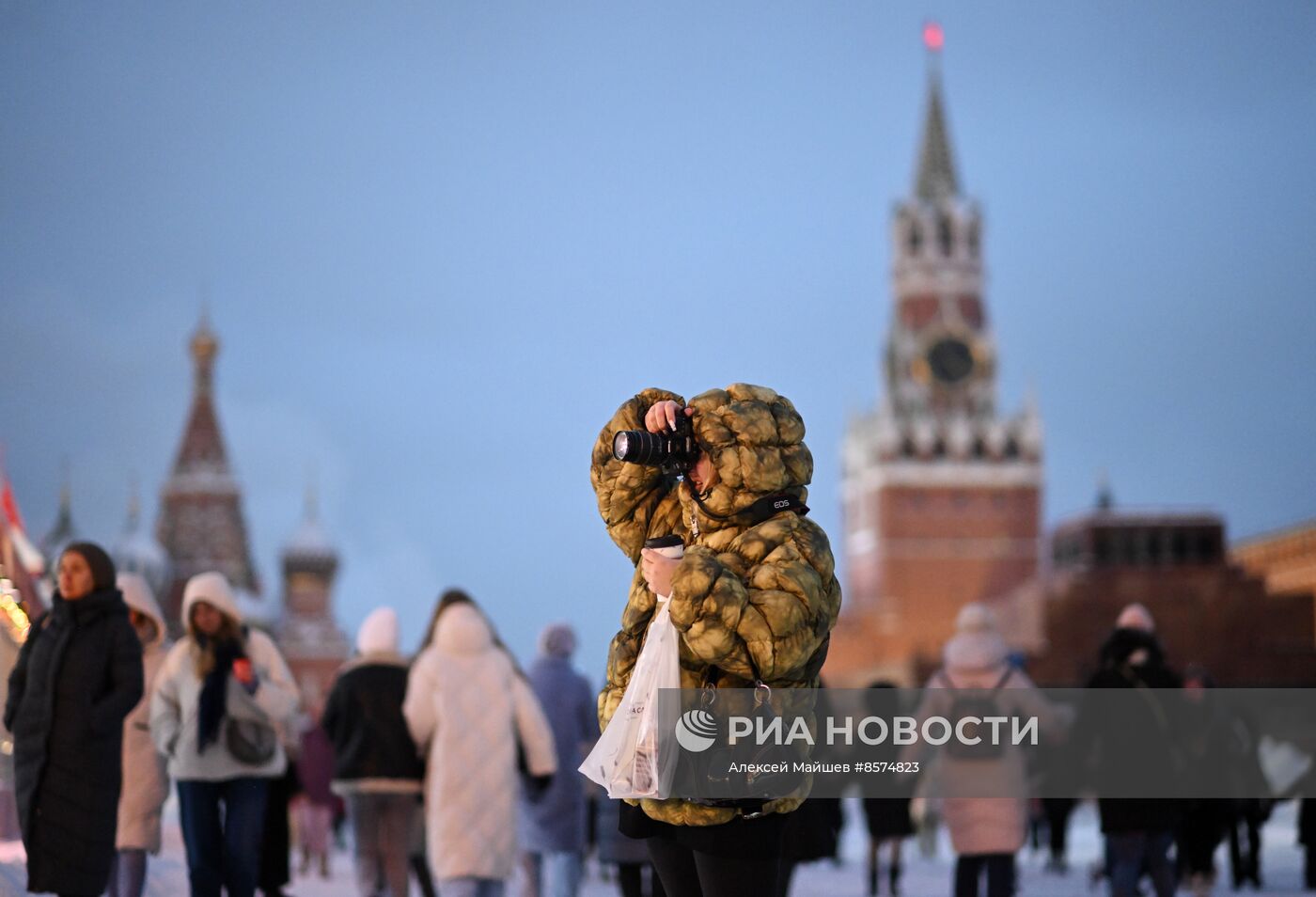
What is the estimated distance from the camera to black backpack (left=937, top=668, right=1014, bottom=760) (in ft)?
27.7

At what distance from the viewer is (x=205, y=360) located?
80562 millimetres

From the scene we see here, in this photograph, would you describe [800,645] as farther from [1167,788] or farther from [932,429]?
[932,429]

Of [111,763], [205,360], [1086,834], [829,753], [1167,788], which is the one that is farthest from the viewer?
[205,360]

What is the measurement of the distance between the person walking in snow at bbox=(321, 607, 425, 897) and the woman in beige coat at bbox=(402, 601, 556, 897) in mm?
371

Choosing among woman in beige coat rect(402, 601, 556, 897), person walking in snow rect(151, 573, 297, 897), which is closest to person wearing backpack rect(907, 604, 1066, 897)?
woman in beige coat rect(402, 601, 556, 897)

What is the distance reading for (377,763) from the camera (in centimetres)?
866

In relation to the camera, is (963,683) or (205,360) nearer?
(963,683)

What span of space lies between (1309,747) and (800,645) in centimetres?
1246

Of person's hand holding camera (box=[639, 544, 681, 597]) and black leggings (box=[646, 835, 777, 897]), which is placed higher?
person's hand holding camera (box=[639, 544, 681, 597])

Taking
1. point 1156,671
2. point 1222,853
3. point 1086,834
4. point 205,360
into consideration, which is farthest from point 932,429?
point 1156,671

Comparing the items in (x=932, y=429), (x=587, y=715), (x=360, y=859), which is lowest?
(x=360, y=859)

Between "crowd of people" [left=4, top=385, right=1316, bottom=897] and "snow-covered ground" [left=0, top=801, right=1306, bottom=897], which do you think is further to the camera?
"snow-covered ground" [left=0, top=801, right=1306, bottom=897]

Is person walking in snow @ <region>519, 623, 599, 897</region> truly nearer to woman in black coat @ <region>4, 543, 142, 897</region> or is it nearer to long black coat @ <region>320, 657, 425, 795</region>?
long black coat @ <region>320, 657, 425, 795</region>

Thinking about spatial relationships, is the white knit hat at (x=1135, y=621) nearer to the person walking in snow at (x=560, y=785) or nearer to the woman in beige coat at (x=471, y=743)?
the person walking in snow at (x=560, y=785)
